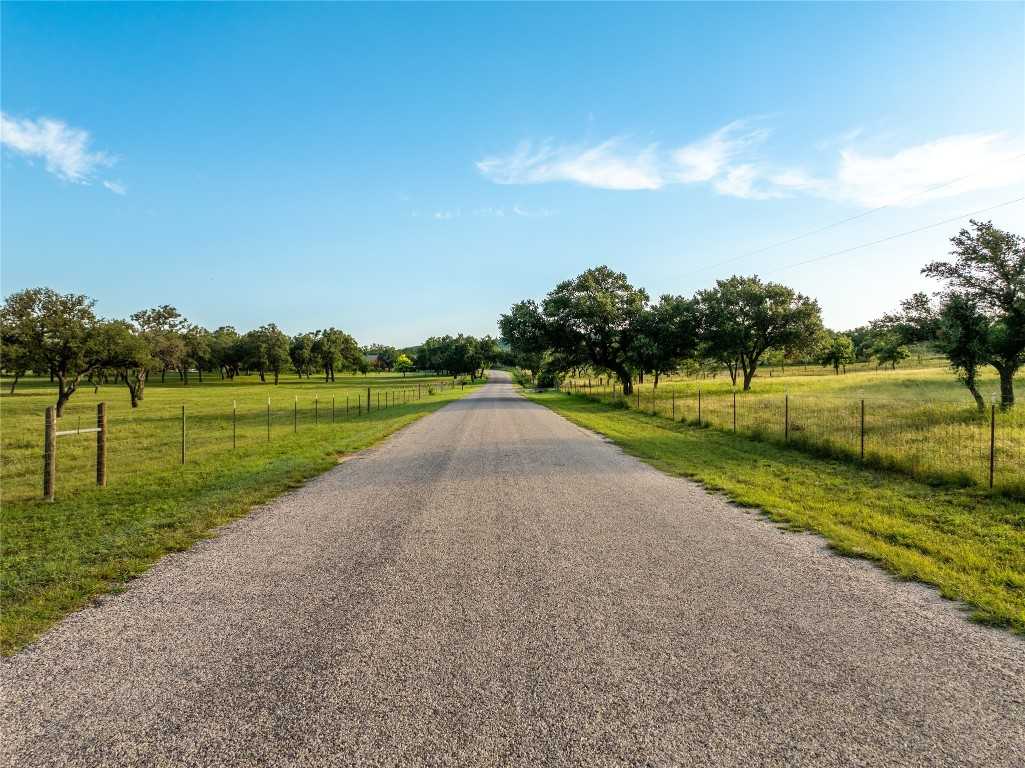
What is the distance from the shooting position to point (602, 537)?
638 cm

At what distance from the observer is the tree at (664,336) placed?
131 ft

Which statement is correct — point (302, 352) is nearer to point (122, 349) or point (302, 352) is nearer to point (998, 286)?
point (122, 349)

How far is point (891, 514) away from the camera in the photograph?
24.9 ft

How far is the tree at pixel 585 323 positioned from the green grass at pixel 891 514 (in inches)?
1124

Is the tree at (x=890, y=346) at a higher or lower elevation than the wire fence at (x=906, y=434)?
higher

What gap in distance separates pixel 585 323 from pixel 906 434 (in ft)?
96.7

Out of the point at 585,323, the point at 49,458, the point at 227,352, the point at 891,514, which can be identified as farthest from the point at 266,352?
the point at 891,514

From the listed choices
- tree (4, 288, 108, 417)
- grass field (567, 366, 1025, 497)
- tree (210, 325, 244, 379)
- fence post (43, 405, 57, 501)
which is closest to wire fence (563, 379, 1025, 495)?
grass field (567, 366, 1025, 497)

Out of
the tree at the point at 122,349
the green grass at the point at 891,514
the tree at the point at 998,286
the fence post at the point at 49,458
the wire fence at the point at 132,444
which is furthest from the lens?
the tree at the point at 122,349

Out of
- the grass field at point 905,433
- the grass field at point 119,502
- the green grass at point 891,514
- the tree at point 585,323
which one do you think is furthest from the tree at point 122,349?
the green grass at point 891,514

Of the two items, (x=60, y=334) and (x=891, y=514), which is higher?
(x=60, y=334)

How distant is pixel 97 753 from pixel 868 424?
19.1 m

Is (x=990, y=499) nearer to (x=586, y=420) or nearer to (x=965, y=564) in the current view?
(x=965, y=564)

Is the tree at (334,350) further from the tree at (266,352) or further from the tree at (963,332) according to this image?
the tree at (963,332)
